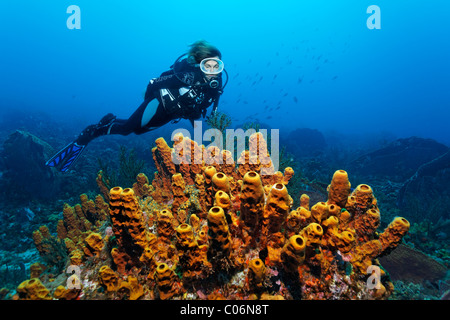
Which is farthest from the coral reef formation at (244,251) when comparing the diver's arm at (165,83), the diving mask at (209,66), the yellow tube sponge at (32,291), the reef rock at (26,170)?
the reef rock at (26,170)

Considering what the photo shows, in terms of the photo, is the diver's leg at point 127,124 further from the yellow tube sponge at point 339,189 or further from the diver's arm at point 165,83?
the yellow tube sponge at point 339,189

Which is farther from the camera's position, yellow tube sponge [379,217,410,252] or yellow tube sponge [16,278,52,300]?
yellow tube sponge [379,217,410,252]

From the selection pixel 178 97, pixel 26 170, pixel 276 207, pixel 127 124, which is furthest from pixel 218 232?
pixel 26 170

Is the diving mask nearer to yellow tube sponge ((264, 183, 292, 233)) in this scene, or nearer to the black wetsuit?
the black wetsuit

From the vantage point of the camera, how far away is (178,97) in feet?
15.5

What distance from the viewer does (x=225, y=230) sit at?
1.55m

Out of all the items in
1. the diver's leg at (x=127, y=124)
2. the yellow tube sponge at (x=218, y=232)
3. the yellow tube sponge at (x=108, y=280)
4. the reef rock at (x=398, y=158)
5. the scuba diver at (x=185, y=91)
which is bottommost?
the reef rock at (x=398, y=158)

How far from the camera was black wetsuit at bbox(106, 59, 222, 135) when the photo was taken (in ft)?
15.5

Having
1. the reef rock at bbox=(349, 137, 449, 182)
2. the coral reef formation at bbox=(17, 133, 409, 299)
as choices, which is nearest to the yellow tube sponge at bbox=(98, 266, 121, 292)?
the coral reef formation at bbox=(17, 133, 409, 299)

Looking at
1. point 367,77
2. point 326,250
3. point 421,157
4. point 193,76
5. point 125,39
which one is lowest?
point 421,157

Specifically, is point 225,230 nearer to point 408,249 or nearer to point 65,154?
point 408,249

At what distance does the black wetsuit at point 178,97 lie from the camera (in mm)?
4732

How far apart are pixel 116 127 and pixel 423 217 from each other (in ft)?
33.8
